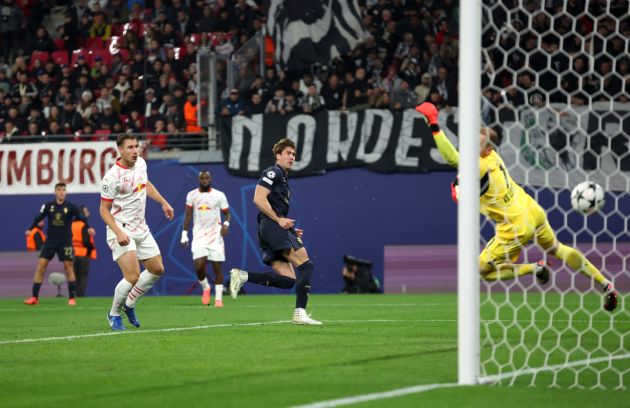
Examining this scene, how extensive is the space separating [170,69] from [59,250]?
6362 millimetres

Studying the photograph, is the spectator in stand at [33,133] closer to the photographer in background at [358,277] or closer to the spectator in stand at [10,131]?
the spectator in stand at [10,131]

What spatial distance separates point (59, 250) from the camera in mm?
20250

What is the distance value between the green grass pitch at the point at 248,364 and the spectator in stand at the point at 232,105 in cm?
1052

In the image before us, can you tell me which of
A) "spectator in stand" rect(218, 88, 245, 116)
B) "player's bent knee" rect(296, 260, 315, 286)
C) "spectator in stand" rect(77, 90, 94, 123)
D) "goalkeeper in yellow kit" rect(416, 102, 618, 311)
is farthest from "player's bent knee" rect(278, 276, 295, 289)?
"spectator in stand" rect(77, 90, 94, 123)

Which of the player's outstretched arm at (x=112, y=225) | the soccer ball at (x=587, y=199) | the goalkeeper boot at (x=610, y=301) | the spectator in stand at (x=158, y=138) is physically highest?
the spectator in stand at (x=158, y=138)

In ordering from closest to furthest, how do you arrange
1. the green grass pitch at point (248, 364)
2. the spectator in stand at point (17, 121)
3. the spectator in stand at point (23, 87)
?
the green grass pitch at point (248, 364)
the spectator in stand at point (17, 121)
the spectator in stand at point (23, 87)

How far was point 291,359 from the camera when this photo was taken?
26.9ft

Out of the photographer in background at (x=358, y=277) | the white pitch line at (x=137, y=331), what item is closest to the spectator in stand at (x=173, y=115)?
the photographer in background at (x=358, y=277)

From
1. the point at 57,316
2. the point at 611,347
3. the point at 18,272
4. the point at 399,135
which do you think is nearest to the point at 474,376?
the point at 611,347

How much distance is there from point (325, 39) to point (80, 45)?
7443 millimetres

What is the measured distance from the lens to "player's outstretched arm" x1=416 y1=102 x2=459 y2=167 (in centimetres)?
943

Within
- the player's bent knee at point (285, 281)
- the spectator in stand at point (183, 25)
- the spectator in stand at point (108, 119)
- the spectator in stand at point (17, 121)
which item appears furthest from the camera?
the spectator in stand at point (183, 25)

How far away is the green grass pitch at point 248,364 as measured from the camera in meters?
6.23

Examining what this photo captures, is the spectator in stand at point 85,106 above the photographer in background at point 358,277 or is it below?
above
